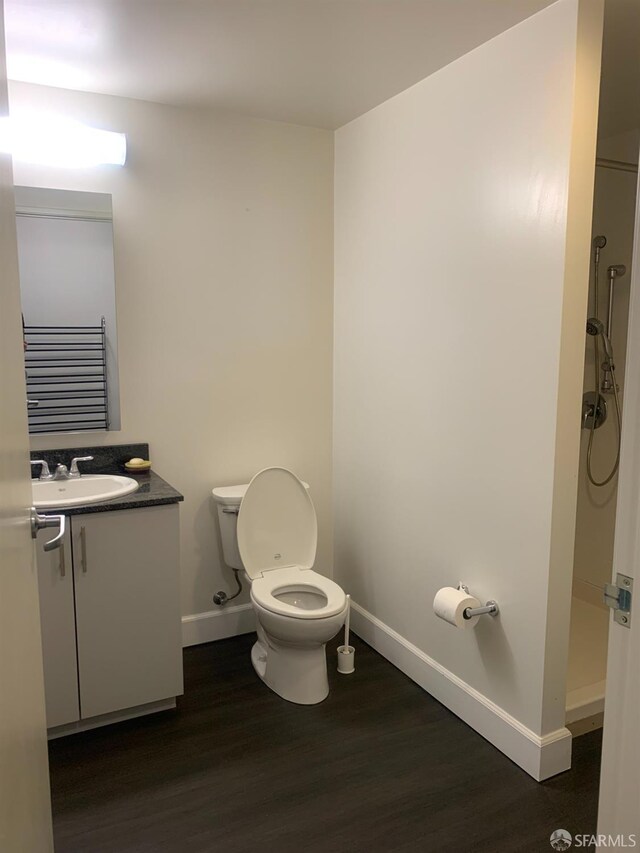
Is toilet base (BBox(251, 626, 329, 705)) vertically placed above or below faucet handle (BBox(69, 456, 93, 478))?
below

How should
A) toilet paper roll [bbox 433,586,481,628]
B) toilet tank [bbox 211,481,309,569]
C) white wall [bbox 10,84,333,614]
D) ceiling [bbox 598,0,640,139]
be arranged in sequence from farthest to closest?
1. toilet tank [bbox 211,481,309,569]
2. white wall [bbox 10,84,333,614]
3. toilet paper roll [bbox 433,586,481,628]
4. ceiling [bbox 598,0,640,139]

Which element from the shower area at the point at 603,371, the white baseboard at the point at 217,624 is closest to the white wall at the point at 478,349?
the white baseboard at the point at 217,624

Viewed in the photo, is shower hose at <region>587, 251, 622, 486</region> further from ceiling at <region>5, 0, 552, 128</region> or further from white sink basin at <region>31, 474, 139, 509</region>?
white sink basin at <region>31, 474, 139, 509</region>

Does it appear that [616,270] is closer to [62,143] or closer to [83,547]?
A: [62,143]

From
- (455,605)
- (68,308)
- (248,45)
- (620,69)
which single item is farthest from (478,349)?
Result: (68,308)

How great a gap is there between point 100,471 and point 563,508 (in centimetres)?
187

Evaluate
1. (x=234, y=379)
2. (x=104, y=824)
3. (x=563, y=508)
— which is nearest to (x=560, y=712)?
(x=563, y=508)

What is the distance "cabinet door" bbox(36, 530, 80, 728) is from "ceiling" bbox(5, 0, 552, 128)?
1.66 meters

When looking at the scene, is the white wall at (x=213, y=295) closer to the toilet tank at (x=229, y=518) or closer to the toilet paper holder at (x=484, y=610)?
the toilet tank at (x=229, y=518)

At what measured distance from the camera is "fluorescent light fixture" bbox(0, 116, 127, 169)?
251cm

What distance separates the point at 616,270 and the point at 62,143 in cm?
261

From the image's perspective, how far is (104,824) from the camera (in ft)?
6.40

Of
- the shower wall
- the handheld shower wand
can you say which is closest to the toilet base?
the shower wall

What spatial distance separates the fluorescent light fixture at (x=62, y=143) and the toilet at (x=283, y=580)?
1.48 m
